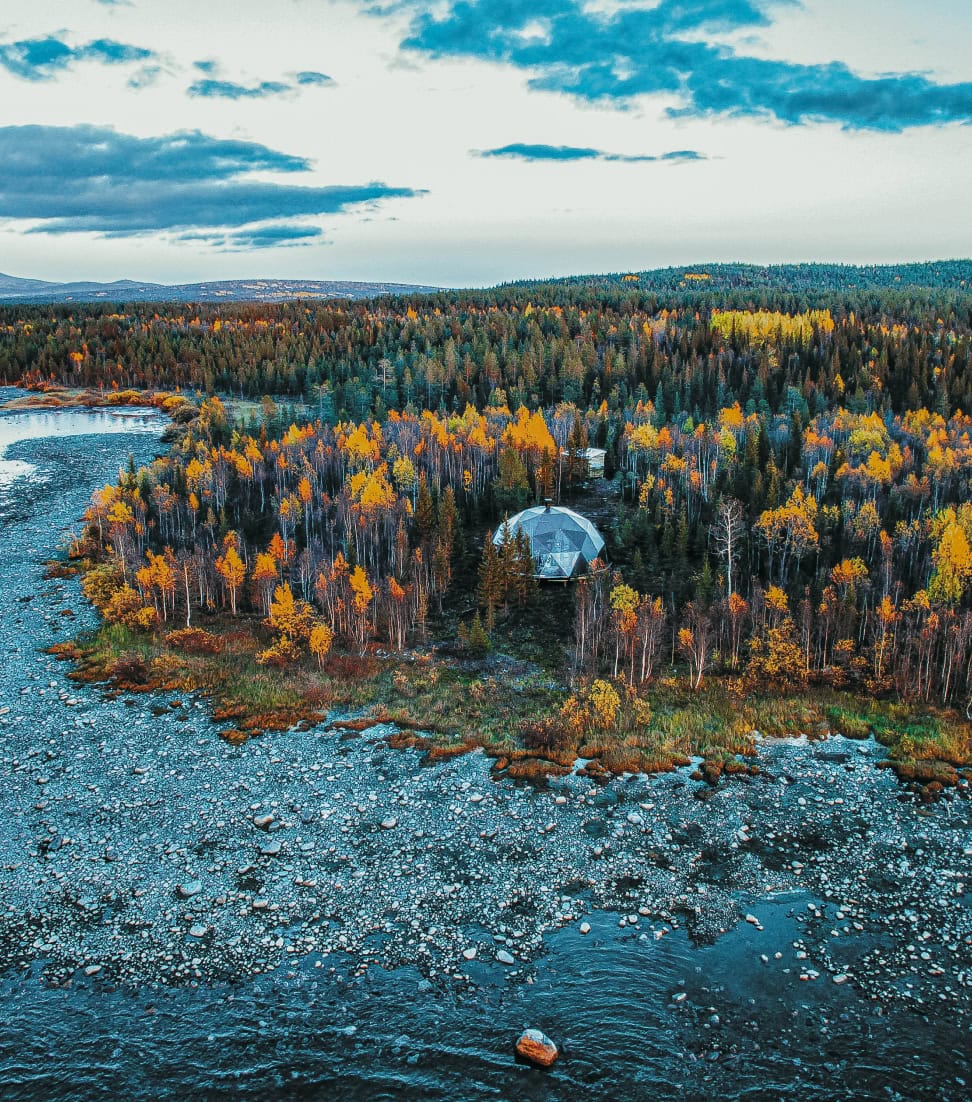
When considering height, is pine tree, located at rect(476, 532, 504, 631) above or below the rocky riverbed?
above

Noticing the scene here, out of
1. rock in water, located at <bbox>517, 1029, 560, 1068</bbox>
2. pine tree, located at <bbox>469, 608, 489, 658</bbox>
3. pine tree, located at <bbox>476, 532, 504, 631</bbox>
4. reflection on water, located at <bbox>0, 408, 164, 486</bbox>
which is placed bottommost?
rock in water, located at <bbox>517, 1029, 560, 1068</bbox>

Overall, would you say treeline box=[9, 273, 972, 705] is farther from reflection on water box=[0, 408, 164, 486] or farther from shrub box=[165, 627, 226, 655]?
reflection on water box=[0, 408, 164, 486]

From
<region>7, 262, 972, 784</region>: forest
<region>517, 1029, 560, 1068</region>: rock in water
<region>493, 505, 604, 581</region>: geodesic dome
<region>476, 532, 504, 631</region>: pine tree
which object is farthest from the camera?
<region>493, 505, 604, 581</region>: geodesic dome

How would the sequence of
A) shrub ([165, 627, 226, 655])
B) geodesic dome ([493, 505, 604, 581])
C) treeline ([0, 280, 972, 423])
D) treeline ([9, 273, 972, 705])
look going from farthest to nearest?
treeline ([0, 280, 972, 423]), geodesic dome ([493, 505, 604, 581]), treeline ([9, 273, 972, 705]), shrub ([165, 627, 226, 655])

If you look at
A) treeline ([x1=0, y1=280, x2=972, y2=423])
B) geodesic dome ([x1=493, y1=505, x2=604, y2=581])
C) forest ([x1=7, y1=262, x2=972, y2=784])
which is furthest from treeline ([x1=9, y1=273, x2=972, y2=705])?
geodesic dome ([x1=493, y1=505, x2=604, y2=581])

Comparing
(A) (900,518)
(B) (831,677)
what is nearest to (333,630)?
(B) (831,677)

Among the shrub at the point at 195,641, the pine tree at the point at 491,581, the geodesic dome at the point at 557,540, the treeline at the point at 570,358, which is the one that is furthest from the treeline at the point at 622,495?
the geodesic dome at the point at 557,540
